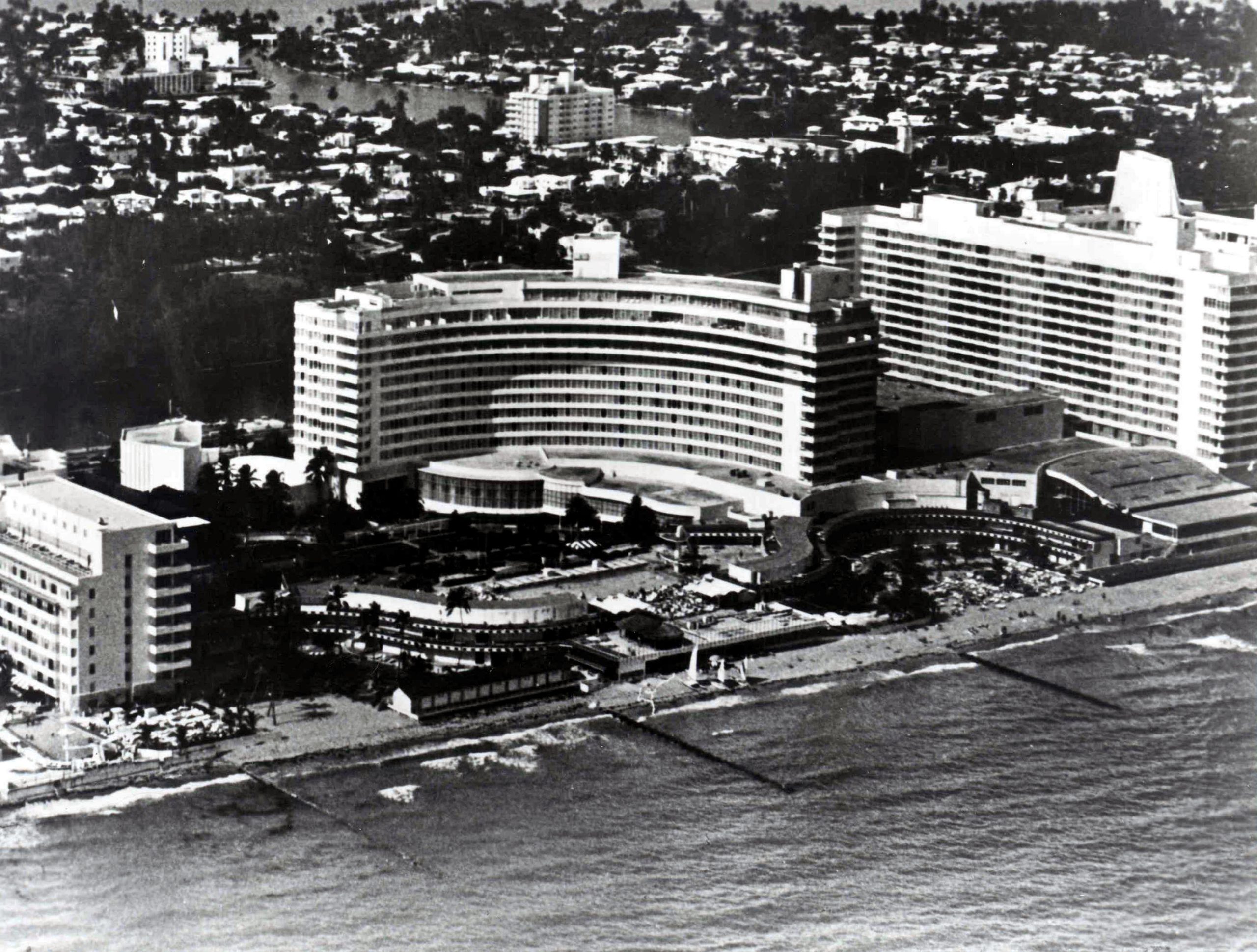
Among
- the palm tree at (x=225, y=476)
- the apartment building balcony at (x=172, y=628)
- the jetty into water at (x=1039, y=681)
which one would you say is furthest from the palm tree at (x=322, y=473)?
the jetty into water at (x=1039, y=681)

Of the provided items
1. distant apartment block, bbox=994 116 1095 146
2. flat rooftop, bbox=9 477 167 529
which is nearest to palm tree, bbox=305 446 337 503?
flat rooftop, bbox=9 477 167 529

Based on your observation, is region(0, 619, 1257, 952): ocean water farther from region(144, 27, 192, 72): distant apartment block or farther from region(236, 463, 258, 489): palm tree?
region(144, 27, 192, 72): distant apartment block

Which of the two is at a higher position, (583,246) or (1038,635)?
(583,246)

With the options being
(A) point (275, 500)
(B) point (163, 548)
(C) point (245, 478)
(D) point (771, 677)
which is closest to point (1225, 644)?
(D) point (771, 677)

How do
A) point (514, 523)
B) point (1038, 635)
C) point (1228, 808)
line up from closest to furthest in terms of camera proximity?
point (1228, 808), point (1038, 635), point (514, 523)

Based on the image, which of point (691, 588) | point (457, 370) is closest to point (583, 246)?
point (457, 370)

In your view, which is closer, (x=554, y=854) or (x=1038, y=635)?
(x=554, y=854)

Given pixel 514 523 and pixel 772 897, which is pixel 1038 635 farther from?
pixel 772 897
